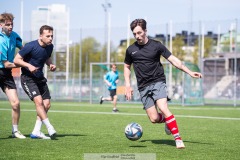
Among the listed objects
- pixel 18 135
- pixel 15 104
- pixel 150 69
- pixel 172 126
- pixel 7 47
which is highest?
pixel 7 47

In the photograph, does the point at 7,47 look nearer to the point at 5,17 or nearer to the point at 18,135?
the point at 5,17

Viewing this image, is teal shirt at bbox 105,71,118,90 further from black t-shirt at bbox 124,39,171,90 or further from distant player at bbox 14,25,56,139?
black t-shirt at bbox 124,39,171,90

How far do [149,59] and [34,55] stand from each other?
235 cm

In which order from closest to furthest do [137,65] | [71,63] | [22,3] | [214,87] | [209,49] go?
[137,65] < [214,87] < [71,63] < [209,49] < [22,3]

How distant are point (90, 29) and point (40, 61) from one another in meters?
28.9

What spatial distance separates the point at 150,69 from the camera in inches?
353

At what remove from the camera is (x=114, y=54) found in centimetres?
4150

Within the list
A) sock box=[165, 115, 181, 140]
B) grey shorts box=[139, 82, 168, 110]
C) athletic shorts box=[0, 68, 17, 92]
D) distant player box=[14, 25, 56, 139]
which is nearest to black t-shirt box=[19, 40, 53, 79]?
distant player box=[14, 25, 56, 139]

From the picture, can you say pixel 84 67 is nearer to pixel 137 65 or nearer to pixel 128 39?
pixel 128 39

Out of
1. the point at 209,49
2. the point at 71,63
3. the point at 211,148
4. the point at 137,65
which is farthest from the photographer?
the point at 209,49

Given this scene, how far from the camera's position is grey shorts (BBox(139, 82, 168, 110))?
884 centimetres

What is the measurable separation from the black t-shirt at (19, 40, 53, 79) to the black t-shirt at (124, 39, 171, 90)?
189 cm

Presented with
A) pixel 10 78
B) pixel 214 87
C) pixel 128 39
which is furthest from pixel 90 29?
pixel 10 78

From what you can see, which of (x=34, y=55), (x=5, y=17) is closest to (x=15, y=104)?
(x=34, y=55)
